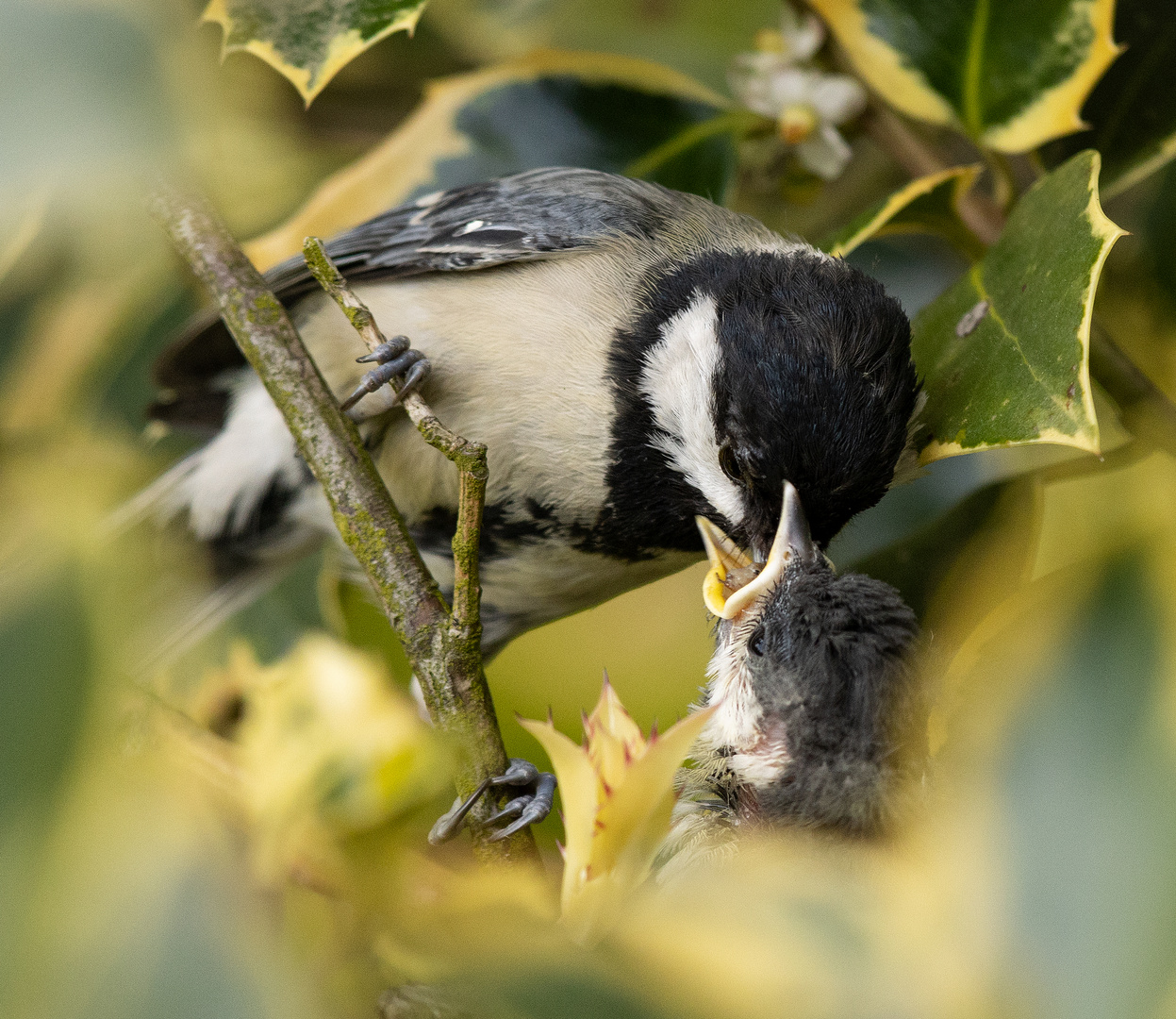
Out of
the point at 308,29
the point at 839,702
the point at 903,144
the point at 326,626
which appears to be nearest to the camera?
the point at 839,702

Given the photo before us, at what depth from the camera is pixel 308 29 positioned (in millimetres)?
1000

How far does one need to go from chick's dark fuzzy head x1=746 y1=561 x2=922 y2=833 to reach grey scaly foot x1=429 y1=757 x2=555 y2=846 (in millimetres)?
171

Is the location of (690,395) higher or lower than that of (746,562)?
higher

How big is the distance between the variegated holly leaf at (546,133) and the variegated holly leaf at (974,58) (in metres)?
0.18

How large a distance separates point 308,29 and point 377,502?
44 centimetres

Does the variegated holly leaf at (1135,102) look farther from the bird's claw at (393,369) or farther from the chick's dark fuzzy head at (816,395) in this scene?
the bird's claw at (393,369)

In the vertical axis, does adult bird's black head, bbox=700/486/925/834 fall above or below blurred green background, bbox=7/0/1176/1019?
below

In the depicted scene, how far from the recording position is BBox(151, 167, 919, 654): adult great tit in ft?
3.34

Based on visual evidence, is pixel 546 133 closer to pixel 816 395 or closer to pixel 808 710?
pixel 816 395

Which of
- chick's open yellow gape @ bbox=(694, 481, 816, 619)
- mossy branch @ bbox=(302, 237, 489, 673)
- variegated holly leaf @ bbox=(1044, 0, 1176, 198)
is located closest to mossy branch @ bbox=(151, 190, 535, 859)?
mossy branch @ bbox=(302, 237, 489, 673)

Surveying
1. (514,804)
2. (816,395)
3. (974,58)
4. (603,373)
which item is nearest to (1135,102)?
(974,58)

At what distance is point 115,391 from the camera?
4.67ft

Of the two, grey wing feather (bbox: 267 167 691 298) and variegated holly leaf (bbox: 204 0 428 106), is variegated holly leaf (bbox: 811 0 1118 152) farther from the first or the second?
variegated holly leaf (bbox: 204 0 428 106)

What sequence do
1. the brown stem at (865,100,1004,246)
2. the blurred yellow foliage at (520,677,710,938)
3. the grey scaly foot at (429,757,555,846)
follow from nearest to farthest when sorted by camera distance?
the blurred yellow foliage at (520,677,710,938), the grey scaly foot at (429,757,555,846), the brown stem at (865,100,1004,246)
